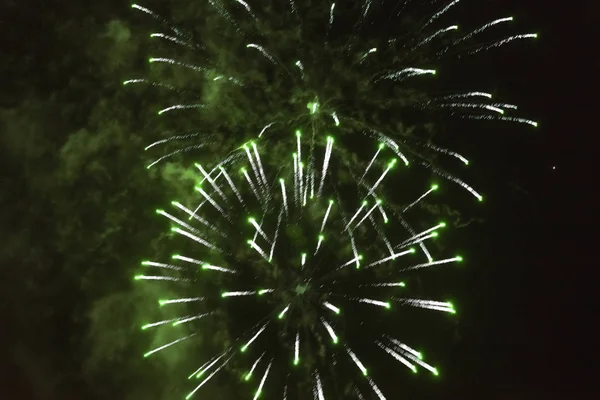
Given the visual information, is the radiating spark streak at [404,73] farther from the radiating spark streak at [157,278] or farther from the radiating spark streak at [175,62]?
the radiating spark streak at [157,278]

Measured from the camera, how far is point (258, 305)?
3.73 metres

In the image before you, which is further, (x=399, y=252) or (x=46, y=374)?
(x=46, y=374)

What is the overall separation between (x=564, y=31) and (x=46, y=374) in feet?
13.6

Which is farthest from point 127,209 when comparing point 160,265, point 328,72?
point 328,72

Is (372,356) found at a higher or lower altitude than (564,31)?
lower

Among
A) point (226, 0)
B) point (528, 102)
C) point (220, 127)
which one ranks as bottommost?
point (528, 102)

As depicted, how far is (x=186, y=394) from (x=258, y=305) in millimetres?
764

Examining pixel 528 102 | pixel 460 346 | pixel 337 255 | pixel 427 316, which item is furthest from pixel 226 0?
pixel 460 346

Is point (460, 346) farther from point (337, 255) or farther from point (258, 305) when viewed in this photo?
point (258, 305)

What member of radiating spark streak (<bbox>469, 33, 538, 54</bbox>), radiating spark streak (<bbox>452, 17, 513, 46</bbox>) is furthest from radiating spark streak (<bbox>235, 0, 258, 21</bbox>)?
radiating spark streak (<bbox>469, 33, 538, 54</bbox>)

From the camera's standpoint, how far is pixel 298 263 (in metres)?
3.56

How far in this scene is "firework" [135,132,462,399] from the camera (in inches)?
140

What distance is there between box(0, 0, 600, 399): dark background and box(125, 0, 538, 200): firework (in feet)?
0.69

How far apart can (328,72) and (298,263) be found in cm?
119
